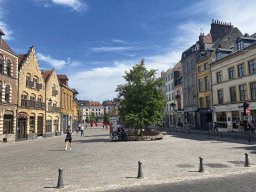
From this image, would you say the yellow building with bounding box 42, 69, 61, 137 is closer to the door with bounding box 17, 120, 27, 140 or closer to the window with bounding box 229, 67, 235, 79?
the door with bounding box 17, 120, 27, 140

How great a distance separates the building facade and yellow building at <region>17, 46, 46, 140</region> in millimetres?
1084

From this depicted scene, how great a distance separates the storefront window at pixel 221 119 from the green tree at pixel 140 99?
1524 centimetres

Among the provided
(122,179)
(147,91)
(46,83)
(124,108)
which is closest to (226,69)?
(147,91)

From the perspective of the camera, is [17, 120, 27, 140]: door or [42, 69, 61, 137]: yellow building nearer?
[17, 120, 27, 140]: door

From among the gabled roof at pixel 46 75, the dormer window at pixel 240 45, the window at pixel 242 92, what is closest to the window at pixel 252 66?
the window at pixel 242 92

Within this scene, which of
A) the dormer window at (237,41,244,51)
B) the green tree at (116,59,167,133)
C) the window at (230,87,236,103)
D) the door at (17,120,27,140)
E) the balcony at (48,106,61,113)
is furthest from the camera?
the balcony at (48,106,61,113)

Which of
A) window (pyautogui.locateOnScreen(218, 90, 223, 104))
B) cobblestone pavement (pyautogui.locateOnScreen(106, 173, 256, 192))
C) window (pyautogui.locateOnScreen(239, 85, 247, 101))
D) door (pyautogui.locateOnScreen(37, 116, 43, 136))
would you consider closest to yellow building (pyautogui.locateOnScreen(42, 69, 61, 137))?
door (pyautogui.locateOnScreen(37, 116, 43, 136))

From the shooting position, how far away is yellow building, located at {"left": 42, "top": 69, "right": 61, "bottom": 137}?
3327cm

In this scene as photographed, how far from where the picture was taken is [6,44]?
2603 cm

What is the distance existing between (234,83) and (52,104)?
28.9m

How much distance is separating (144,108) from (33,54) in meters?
18.7

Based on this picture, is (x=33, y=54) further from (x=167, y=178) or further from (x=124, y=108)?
(x=167, y=178)

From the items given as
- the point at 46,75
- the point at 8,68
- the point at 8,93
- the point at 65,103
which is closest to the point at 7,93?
the point at 8,93

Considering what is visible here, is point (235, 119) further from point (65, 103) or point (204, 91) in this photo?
point (65, 103)
